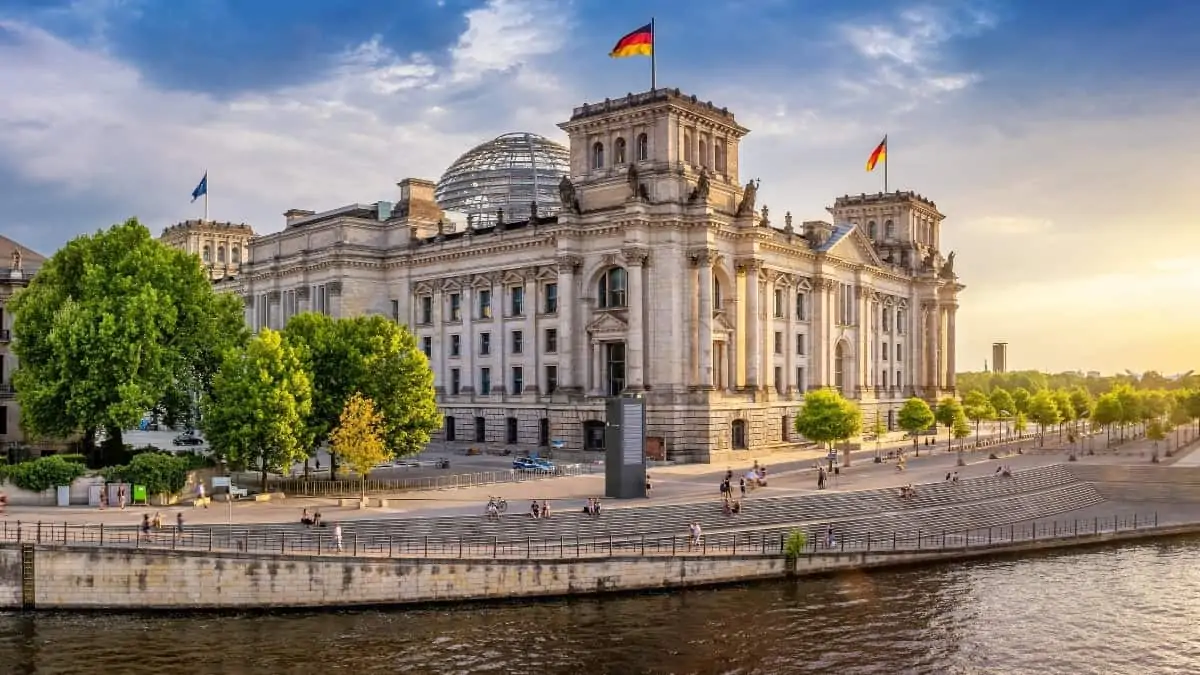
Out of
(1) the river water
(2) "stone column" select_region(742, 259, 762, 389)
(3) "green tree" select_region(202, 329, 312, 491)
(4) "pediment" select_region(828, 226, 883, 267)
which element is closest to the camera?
(1) the river water

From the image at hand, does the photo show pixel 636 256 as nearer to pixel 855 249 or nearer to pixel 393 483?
pixel 393 483

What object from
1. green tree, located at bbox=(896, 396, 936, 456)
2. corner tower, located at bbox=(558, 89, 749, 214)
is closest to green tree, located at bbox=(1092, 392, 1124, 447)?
green tree, located at bbox=(896, 396, 936, 456)

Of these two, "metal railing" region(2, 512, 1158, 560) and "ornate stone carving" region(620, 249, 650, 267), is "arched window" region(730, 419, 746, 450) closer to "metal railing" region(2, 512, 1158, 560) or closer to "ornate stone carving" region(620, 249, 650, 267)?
"ornate stone carving" region(620, 249, 650, 267)

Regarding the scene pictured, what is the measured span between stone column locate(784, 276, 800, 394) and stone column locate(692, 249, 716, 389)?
16018mm

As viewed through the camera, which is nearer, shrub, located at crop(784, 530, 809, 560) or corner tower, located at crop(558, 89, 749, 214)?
shrub, located at crop(784, 530, 809, 560)

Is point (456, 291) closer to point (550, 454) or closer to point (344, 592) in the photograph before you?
point (550, 454)

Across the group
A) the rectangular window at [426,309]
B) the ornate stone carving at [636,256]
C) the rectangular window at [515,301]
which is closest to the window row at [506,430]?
the rectangular window at [515,301]

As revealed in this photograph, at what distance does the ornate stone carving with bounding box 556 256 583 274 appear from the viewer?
86.6 m

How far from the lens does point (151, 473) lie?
55.0m

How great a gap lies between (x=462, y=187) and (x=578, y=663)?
97.5 meters

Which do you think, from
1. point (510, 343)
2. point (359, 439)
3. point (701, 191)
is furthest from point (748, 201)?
point (359, 439)

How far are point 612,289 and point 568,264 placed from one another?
13.7ft

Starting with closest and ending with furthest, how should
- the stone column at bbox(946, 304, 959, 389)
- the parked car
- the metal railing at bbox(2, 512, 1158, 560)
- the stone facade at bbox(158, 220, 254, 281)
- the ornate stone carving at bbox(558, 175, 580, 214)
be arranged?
1. the metal railing at bbox(2, 512, 1158, 560)
2. the ornate stone carving at bbox(558, 175, 580, 214)
3. the parked car
4. the stone column at bbox(946, 304, 959, 389)
5. the stone facade at bbox(158, 220, 254, 281)

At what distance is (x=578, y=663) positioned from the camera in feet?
119
